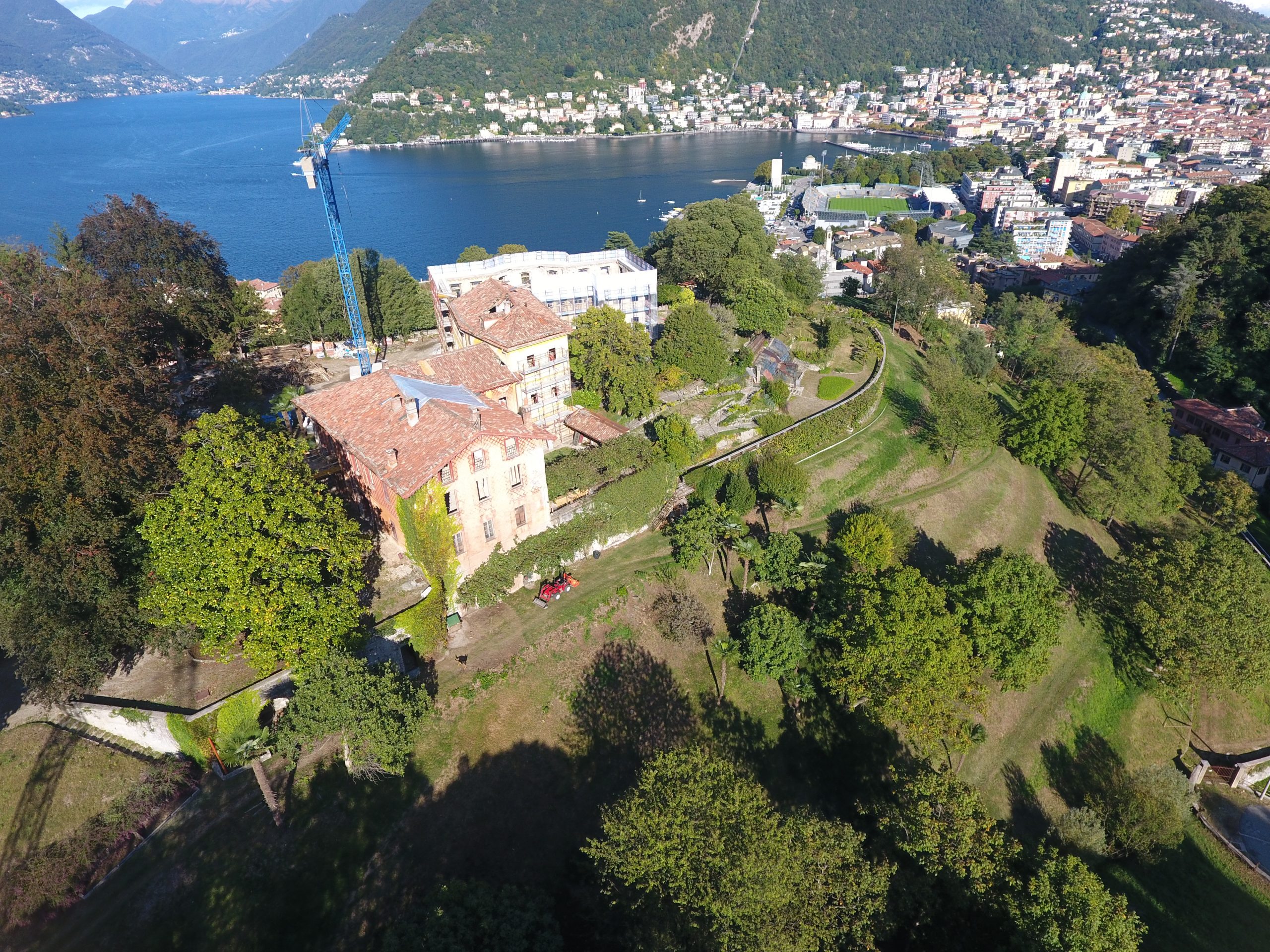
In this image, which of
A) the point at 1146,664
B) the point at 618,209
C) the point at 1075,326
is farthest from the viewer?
the point at 618,209

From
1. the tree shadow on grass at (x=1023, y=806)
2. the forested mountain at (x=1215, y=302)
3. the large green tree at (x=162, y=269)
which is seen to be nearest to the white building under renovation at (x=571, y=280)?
the large green tree at (x=162, y=269)

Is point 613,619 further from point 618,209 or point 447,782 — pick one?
point 618,209

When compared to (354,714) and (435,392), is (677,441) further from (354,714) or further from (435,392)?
(354,714)

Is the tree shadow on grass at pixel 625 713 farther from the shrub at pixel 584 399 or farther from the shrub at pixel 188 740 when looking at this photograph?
the shrub at pixel 584 399

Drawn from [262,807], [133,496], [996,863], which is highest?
[133,496]

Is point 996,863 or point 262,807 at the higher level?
point 262,807

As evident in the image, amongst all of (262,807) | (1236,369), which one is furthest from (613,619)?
(1236,369)

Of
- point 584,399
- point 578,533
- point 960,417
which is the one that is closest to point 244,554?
point 578,533
